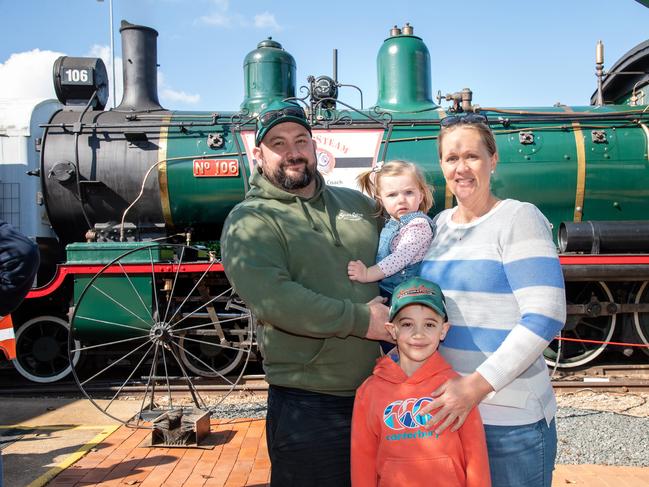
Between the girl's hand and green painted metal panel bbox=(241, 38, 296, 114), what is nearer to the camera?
the girl's hand

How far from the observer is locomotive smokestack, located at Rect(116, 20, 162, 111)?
6699 mm

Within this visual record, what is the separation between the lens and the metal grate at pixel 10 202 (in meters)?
7.98

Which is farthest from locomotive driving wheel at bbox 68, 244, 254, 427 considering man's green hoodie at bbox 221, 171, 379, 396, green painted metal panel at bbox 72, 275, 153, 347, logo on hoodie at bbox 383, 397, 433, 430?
logo on hoodie at bbox 383, 397, 433, 430

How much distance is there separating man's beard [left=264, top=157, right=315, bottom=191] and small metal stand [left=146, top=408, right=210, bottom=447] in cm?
252

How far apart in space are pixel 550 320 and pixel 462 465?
0.48 meters

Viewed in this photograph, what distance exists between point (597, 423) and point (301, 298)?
11.8 ft

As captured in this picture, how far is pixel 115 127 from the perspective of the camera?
6.17 metres

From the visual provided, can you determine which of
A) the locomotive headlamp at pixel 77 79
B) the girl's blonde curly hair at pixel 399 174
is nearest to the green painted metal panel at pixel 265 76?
the locomotive headlamp at pixel 77 79

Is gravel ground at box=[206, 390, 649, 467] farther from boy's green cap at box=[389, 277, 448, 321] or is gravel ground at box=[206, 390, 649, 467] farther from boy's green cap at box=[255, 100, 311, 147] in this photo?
boy's green cap at box=[255, 100, 311, 147]

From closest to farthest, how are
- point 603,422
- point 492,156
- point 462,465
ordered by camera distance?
point 462,465, point 492,156, point 603,422

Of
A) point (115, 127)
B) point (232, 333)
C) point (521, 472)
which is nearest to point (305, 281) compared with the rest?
point (521, 472)

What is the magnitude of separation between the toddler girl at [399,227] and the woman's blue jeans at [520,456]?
2.13 ft

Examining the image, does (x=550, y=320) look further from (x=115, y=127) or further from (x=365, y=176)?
(x=115, y=127)

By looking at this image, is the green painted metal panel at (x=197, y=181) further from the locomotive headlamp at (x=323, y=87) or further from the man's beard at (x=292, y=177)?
the man's beard at (x=292, y=177)
